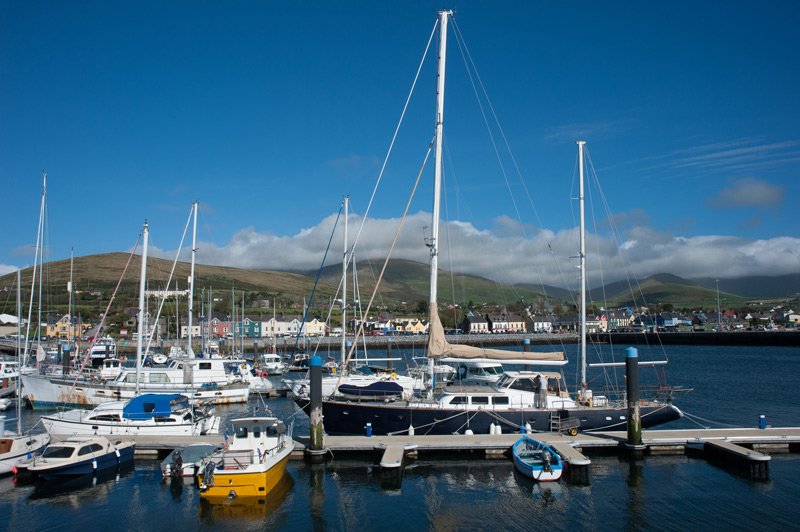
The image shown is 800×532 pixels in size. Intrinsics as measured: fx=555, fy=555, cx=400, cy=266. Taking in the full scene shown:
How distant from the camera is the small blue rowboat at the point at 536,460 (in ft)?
77.3

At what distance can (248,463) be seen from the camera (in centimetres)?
2231

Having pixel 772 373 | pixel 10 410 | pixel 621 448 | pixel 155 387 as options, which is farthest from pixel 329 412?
pixel 772 373

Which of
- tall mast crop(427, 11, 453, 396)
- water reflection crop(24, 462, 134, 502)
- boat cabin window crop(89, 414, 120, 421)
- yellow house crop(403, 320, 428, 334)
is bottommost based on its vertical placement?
water reflection crop(24, 462, 134, 502)

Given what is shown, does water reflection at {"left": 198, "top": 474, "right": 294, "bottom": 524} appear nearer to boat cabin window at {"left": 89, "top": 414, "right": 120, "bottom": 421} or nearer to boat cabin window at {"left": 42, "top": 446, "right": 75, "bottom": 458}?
boat cabin window at {"left": 42, "top": 446, "right": 75, "bottom": 458}

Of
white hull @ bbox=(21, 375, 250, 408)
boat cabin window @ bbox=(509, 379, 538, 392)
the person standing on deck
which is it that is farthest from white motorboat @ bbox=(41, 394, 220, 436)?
the person standing on deck

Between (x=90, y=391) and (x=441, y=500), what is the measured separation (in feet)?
113

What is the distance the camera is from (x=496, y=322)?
19938 cm

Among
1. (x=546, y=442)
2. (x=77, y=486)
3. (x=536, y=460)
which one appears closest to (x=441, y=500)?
(x=536, y=460)

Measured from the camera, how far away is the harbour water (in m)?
19.8

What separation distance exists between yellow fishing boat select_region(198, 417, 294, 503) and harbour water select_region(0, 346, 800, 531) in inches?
24.5

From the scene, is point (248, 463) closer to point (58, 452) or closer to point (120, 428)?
point (58, 452)

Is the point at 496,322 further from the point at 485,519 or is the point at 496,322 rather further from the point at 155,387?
the point at 485,519

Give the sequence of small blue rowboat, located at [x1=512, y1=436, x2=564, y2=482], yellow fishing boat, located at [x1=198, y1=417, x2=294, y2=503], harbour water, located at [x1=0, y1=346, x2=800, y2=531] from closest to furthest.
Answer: harbour water, located at [x1=0, y1=346, x2=800, y2=531]
yellow fishing boat, located at [x1=198, y1=417, x2=294, y2=503]
small blue rowboat, located at [x1=512, y1=436, x2=564, y2=482]

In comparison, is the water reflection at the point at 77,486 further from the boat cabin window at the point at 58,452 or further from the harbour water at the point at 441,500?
the boat cabin window at the point at 58,452
